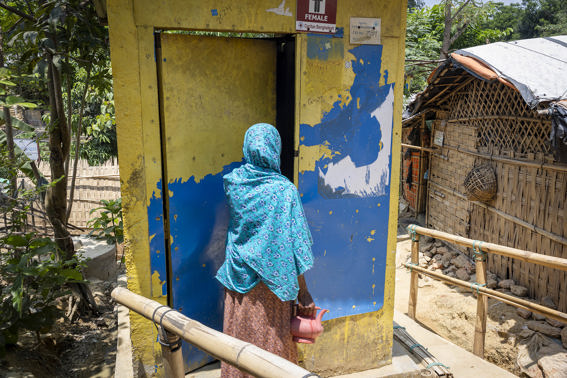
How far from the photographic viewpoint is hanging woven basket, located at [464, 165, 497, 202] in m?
6.36

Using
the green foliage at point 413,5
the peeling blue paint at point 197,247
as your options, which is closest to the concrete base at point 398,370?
the peeling blue paint at point 197,247

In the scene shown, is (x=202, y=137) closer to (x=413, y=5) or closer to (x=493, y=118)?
(x=493, y=118)

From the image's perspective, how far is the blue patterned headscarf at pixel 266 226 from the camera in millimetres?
2166

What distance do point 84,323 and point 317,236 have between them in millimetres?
2969

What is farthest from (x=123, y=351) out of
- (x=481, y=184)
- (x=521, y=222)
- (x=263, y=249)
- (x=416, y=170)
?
(x=416, y=170)

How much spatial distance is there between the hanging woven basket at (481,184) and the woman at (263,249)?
16.4 ft

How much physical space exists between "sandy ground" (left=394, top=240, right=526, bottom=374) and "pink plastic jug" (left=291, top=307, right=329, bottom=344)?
299cm

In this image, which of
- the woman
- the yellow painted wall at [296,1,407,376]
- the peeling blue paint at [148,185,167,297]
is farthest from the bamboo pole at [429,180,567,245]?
the peeling blue paint at [148,185,167,297]

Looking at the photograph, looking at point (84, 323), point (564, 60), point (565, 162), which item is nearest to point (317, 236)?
point (84, 323)

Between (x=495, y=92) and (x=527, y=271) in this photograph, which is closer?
(x=527, y=271)

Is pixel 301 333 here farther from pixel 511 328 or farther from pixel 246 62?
pixel 511 328

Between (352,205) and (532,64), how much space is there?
4199 millimetres

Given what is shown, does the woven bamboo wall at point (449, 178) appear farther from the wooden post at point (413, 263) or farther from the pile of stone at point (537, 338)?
the wooden post at point (413, 263)

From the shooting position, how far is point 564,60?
564cm
